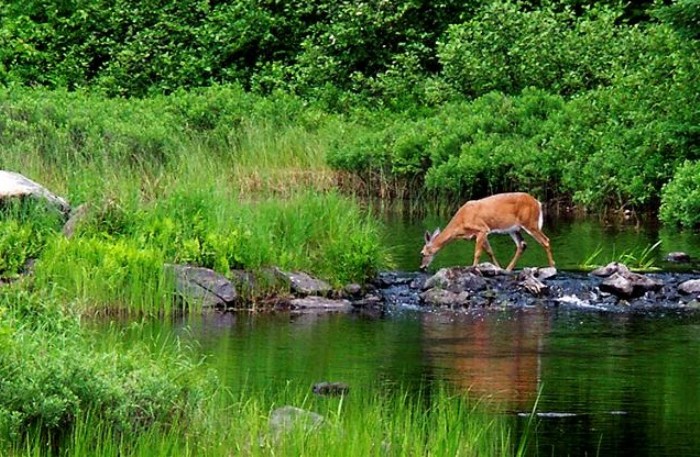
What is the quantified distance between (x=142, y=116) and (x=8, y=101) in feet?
9.13

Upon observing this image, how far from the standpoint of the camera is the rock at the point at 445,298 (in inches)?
778

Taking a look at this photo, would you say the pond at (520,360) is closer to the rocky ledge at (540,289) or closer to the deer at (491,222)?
the rocky ledge at (540,289)

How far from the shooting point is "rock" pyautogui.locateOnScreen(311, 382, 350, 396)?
43.9 ft

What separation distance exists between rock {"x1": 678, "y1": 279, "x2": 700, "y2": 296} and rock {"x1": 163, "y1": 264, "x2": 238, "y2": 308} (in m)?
5.60

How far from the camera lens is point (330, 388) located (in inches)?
530

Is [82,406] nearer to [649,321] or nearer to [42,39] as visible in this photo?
[649,321]

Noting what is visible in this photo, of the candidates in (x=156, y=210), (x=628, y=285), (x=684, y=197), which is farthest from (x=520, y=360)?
(x=684, y=197)

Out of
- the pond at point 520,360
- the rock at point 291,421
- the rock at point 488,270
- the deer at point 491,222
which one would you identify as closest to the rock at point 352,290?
the pond at point 520,360

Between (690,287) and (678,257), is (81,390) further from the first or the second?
(678,257)

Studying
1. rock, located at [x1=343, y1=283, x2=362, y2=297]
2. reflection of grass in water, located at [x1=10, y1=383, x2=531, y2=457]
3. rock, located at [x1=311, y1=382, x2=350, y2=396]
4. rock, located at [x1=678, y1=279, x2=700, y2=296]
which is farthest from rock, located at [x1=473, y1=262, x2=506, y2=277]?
reflection of grass in water, located at [x1=10, y1=383, x2=531, y2=457]

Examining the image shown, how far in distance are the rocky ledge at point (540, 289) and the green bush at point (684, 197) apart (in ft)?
14.9

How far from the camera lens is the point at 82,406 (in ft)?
34.6

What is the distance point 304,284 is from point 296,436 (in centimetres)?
980

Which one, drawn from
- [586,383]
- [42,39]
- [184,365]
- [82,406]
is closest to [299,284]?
[586,383]
